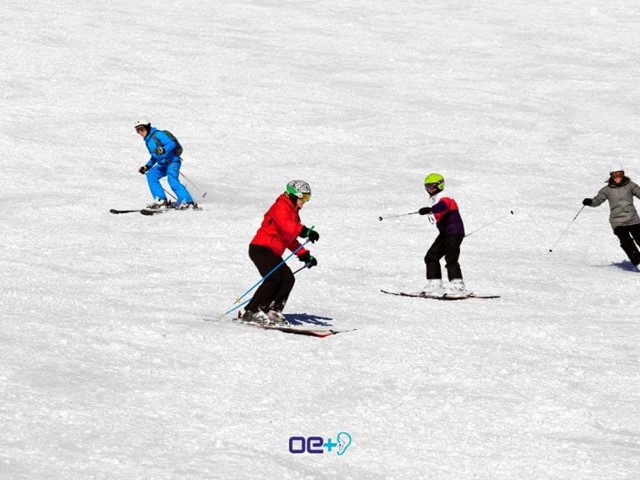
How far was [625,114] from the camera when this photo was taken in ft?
84.8

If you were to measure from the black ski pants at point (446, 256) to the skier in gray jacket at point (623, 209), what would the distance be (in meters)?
2.94

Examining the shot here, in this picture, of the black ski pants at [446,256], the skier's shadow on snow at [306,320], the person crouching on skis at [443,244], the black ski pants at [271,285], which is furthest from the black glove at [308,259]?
the black ski pants at [446,256]

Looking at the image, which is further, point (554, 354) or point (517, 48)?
point (517, 48)

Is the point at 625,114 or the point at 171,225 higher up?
the point at 625,114

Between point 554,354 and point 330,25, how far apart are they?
26019 millimetres

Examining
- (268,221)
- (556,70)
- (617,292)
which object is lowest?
(617,292)

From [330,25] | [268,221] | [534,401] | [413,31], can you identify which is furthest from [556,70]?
[534,401]

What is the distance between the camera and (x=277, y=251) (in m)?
10.4

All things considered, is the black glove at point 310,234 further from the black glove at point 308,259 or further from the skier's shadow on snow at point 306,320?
the skier's shadow on snow at point 306,320

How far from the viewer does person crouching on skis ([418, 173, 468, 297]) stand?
498 inches

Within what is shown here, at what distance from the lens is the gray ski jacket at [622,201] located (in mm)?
14984

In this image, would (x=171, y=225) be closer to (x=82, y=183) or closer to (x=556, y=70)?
(x=82, y=183)

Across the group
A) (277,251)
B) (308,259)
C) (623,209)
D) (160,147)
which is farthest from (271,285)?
(160,147)

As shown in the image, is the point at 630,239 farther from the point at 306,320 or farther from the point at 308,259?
the point at 308,259
